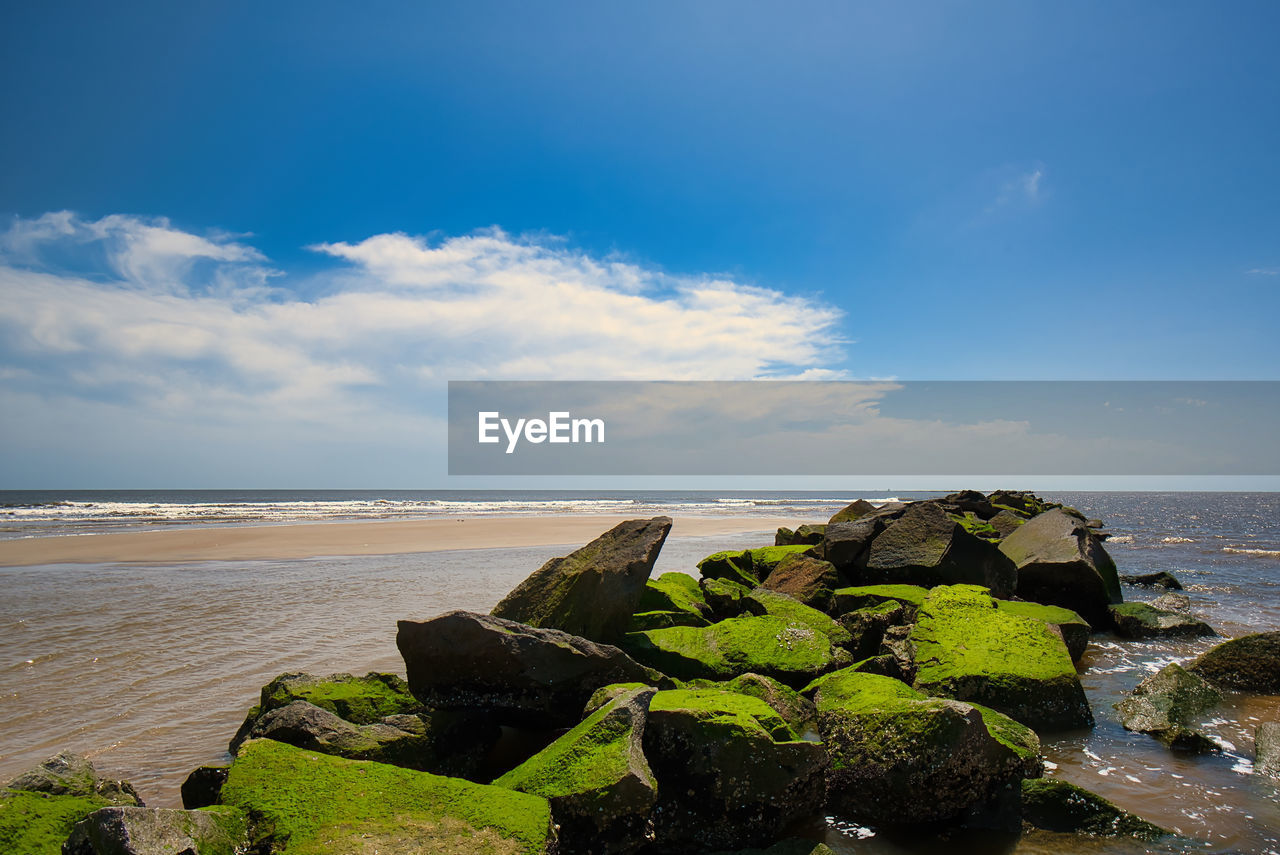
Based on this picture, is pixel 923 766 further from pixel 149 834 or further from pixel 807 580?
pixel 807 580

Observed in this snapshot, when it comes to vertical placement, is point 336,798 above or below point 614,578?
below

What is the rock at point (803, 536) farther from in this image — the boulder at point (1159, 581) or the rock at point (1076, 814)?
the rock at point (1076, 814)

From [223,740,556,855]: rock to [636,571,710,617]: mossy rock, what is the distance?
Answer: 378 cm

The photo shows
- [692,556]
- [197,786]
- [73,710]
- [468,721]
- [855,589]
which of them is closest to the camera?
[197,786]

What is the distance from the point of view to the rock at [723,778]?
12.9ft

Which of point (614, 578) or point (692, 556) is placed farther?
point (692, 556)

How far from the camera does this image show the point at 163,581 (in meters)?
14.2

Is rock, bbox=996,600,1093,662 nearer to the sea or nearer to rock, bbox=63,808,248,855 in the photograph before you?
the sea

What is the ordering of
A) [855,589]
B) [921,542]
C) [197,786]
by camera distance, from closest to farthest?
[197,786] < [855,589] < [921,542]

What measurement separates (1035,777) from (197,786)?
558cm

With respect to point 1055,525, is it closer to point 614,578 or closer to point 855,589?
point 855,589

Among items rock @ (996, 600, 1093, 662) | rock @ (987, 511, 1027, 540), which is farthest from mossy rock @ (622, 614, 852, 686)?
rock @ (987, 511, 1027, 540)

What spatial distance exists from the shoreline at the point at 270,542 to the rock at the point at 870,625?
1637cm

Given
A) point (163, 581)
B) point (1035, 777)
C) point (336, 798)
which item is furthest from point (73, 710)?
point (163, 581)
